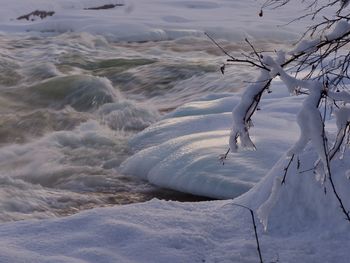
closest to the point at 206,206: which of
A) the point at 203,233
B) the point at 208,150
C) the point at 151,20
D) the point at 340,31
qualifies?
the point at 203,233

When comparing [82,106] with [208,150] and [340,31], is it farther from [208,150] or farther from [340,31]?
[340,31]

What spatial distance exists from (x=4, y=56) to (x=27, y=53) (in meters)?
0.83

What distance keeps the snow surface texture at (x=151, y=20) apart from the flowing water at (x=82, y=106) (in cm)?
145

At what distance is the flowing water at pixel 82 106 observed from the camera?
642 centimetres

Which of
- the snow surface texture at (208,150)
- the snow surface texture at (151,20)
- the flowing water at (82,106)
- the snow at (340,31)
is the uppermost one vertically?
the snow at (340,31)

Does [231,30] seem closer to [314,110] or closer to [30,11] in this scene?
[30,11]

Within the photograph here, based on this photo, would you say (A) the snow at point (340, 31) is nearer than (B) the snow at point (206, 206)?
Yes

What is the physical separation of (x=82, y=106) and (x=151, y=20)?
41.4 feet

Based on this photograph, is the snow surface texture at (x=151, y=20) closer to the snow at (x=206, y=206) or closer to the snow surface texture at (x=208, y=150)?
the snow at (x=206, y=206)

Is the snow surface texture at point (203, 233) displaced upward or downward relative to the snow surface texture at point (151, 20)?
upward

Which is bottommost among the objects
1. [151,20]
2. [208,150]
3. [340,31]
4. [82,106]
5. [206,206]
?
[151,20]

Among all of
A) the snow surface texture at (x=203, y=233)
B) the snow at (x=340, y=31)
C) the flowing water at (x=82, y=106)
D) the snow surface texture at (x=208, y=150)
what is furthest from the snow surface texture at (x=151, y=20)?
the snow at (x=340, y=31)

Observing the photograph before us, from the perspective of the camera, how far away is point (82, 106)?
436 inches

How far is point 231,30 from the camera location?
20.1 meters
